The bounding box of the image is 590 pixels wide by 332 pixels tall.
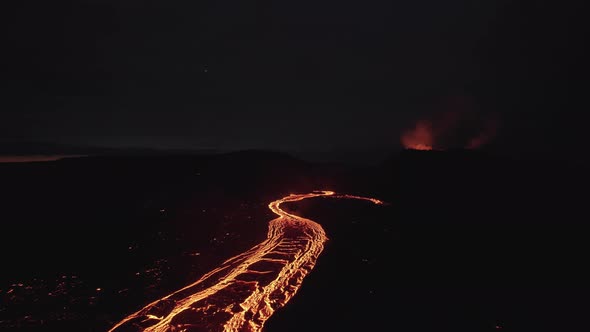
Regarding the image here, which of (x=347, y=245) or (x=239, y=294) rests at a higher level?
(x=347, y=245)

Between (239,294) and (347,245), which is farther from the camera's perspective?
(347,245)

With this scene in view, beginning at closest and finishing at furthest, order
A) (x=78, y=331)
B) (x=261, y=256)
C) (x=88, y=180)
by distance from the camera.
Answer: (x=78, y=331)
(x=261, y=256)
(x=88, y=180)

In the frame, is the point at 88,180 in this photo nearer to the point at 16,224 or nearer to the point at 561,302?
the point at 16,224

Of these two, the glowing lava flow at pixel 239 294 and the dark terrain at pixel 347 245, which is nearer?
the glowing lava flow at pixel 239 294

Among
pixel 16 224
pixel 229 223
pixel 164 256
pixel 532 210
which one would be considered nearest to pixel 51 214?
pixel 16 224
